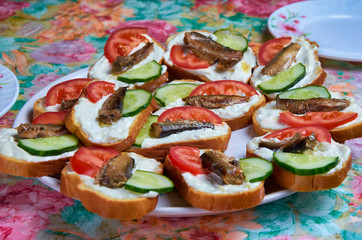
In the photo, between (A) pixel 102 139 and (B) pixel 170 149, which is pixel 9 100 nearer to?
(A) pixel 102 139

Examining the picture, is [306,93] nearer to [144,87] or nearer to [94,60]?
[144,87]

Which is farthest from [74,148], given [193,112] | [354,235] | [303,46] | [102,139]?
[303,46]

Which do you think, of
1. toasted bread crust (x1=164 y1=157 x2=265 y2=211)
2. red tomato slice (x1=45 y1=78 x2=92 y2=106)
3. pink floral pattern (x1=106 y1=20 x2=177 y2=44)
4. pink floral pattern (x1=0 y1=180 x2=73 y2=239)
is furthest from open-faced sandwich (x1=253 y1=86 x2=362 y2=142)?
pink floral pattern (x1=106 y1=20 x2=177 y2=44)

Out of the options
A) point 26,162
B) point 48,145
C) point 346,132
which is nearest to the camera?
point 26,162

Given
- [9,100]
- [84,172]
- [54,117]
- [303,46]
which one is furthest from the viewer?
[303,46]

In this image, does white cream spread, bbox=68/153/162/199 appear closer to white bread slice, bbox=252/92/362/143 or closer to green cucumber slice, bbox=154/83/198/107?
green cucumber slice, bbox=154/83/198/107

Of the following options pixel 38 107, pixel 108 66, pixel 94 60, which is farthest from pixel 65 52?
pixel 38 107

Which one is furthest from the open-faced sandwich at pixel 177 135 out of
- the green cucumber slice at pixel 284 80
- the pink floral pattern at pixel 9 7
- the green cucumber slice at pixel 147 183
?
the pink floral pattern at pixel 9 7
